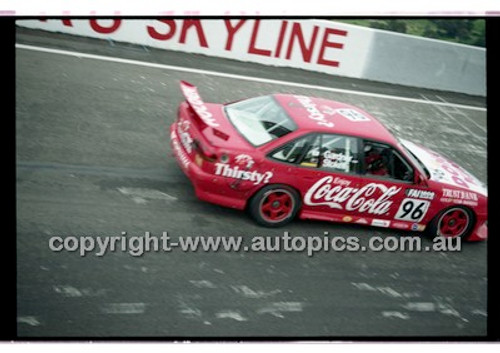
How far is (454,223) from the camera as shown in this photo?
697cm

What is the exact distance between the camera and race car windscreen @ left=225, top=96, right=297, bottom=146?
20.7ft

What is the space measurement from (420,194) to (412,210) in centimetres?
22

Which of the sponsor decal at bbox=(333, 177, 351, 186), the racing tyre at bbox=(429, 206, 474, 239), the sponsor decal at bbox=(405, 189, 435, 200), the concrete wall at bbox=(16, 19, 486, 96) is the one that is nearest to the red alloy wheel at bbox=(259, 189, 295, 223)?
the sponsor decal at bbox=(333, 177, 351, 186)

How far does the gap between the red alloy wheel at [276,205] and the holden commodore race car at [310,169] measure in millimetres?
12

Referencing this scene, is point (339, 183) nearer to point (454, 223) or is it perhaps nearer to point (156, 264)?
point (454, 223)

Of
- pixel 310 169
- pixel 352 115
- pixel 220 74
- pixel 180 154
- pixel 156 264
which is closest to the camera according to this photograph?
pixel 156 264

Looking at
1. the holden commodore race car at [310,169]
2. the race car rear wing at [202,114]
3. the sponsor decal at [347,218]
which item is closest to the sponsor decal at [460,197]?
the holden commodore race car at [310,169]

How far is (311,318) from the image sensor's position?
5496mm

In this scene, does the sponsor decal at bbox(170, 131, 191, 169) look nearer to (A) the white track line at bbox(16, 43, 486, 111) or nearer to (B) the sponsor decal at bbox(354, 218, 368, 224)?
(B) the sponsor decal at bbox(354, 218, 368, 224)

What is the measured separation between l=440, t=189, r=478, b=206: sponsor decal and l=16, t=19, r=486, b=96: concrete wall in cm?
482

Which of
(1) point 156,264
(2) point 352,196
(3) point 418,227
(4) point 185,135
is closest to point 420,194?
(3) point 418,227

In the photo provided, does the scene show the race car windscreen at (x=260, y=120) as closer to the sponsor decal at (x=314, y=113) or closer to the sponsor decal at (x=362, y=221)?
the sponsor decal at (x=314, y=113)
